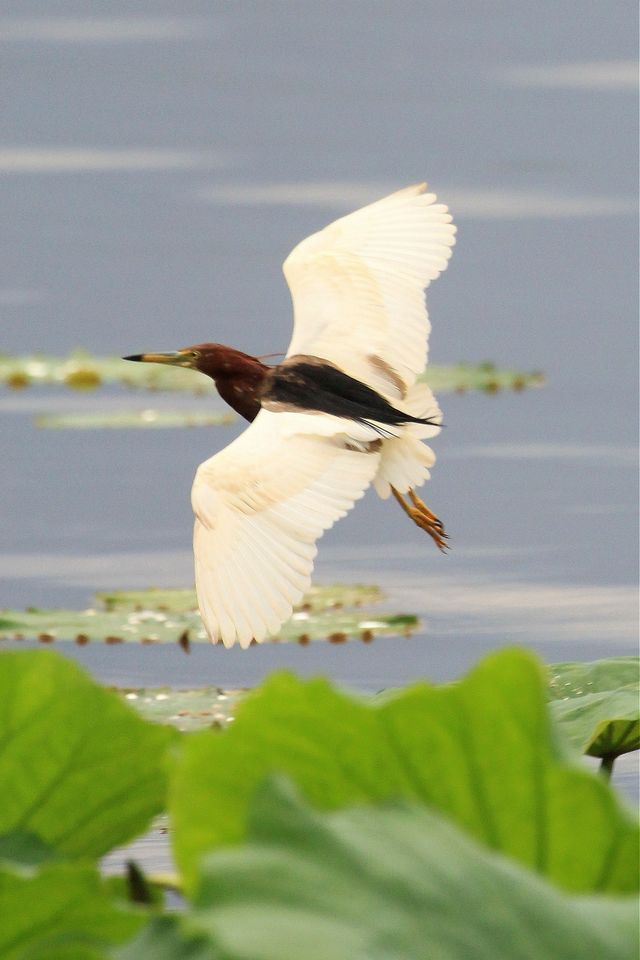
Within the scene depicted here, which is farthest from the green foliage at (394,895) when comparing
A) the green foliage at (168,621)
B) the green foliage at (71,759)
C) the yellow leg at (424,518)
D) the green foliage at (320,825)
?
the green foliage at (168,621)

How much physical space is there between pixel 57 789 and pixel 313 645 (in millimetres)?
4482

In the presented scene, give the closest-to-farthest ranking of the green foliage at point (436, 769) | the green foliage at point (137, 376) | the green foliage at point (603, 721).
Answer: the green foliage at point (436, 769) < the green foliage at point (603, 721) < the green foliage at point (137, 376)

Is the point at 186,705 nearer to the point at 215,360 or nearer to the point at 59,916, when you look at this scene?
the point at 215,360

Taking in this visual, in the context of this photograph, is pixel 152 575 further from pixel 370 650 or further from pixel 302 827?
pixel 302 827

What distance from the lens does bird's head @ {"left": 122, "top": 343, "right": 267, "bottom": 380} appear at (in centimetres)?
486

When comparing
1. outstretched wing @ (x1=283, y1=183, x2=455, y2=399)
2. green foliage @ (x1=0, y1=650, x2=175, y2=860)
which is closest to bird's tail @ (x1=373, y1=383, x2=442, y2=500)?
outstretched wing @ (x1=283, y1=183, x2=455, y2=399)

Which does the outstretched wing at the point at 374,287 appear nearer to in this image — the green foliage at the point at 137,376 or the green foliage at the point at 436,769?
the green foliage at the point at 436,769

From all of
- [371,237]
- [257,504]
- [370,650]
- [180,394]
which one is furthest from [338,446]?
[180,394]

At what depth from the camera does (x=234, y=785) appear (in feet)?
2.91

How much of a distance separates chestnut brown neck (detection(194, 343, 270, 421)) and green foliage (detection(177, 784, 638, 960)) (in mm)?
4027

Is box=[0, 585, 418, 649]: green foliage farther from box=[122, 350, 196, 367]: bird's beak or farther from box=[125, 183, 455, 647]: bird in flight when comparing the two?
box=[122, 350, 196, 367]: bird's beak

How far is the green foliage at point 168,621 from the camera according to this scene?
5.06m

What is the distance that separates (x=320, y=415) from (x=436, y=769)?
3.22m

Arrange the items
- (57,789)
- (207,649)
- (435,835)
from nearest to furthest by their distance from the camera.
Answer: (435,835), (57,789), (207,649)
